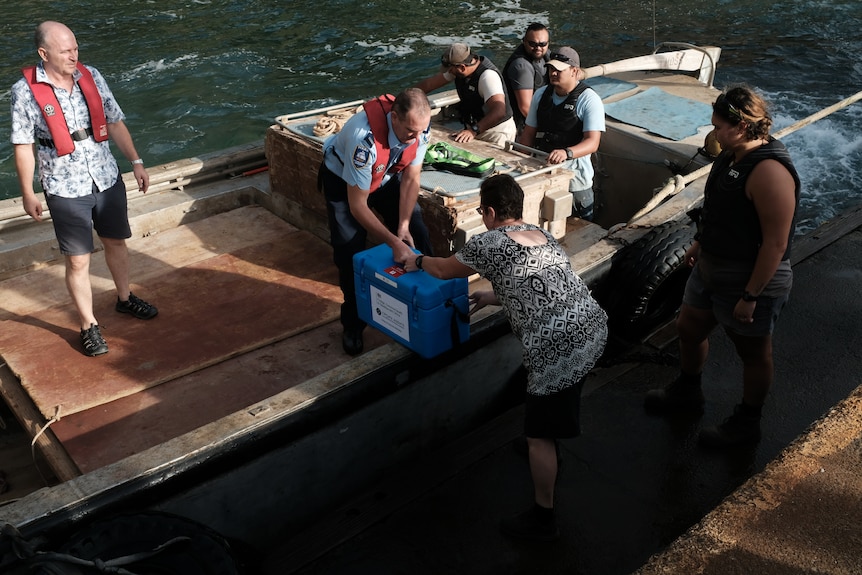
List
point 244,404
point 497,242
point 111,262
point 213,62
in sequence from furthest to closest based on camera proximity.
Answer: point 213,62, point 111,262, point 244,404, point 497,242

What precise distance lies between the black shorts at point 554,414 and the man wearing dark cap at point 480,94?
9.93ft

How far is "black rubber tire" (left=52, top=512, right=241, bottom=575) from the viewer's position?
3.32m

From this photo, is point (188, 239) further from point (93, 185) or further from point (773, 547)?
point (773, 547)

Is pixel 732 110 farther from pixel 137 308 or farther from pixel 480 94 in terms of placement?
pixel 137 308

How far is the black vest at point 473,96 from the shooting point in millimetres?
6789

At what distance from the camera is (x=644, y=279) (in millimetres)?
5574

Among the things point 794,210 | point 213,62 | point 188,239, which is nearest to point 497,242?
point 794,210

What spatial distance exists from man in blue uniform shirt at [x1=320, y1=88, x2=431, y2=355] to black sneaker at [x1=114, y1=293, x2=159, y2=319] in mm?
1470

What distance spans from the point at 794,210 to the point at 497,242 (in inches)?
56.8

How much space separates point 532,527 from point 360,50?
14.8m

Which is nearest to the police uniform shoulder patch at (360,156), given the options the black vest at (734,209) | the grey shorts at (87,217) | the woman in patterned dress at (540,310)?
the woman in patterned dress at (540,310)

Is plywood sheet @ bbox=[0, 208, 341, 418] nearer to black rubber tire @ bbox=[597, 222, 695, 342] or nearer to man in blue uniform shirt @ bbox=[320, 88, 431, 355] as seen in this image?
man in blue uniform shirt @ bbox=[320, 88, 431, 355]

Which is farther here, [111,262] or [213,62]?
[213,62]

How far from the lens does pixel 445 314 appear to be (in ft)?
14.8
